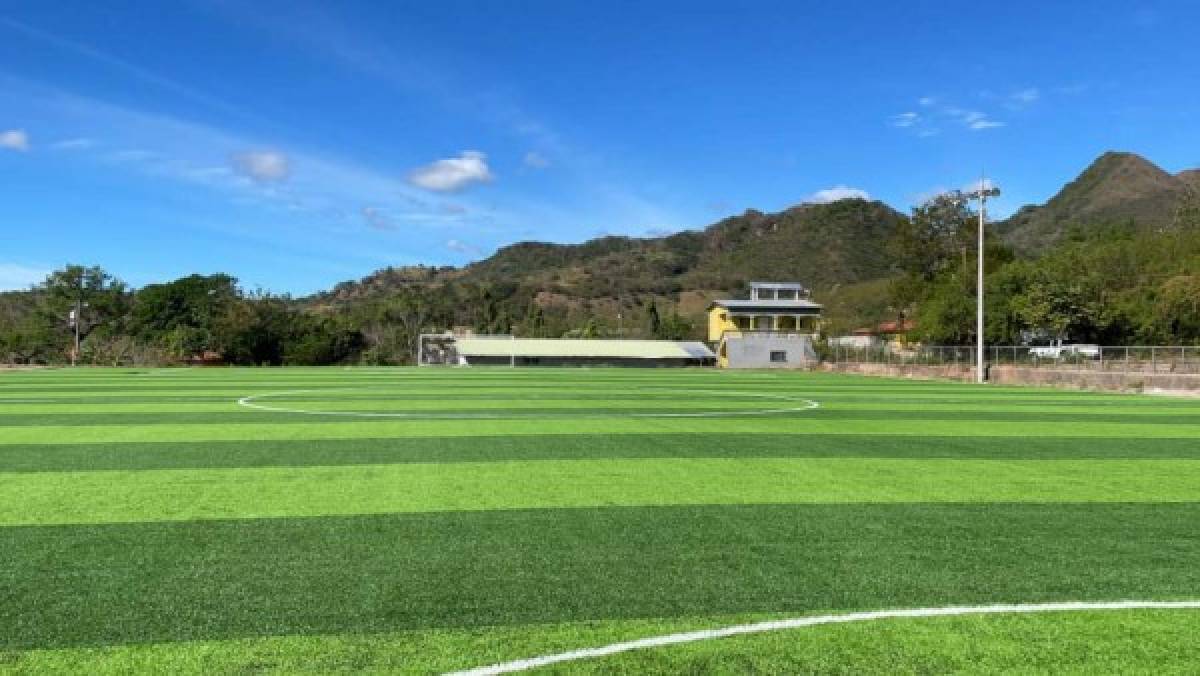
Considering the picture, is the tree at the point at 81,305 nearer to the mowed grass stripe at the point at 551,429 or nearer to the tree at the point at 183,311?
the tree at the point at 183,311

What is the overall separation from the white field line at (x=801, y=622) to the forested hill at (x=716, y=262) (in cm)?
12403

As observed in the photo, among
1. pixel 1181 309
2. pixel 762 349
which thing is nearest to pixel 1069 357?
pixel 1181 309

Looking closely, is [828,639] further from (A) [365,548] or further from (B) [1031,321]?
(B) [1031,321]

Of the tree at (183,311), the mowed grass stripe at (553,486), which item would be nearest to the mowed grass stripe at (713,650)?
the mowed grass stripe at (553,486)

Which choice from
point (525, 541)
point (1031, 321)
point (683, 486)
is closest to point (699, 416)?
point (683, 486)

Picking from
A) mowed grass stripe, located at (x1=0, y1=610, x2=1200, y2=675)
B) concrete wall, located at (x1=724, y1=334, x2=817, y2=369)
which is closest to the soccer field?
mowed grass stripe, located at (x1=0, y1=610, x2=1200, y2=675)

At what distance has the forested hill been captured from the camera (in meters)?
133

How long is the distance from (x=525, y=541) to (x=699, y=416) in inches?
454

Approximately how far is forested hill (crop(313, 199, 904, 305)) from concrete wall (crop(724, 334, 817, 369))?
52.6m

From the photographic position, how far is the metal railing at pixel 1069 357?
3241 cm

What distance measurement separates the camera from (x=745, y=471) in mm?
10844

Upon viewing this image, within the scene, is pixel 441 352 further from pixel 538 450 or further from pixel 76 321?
pixel 538 450

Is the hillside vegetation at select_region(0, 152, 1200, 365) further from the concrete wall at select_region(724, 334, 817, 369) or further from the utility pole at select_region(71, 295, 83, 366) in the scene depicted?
the concrete wall at select_region(724, 334, 817, 369)

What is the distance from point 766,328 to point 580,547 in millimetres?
81060
